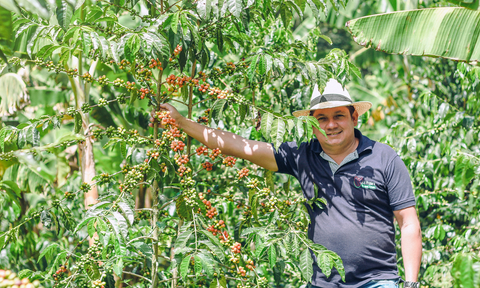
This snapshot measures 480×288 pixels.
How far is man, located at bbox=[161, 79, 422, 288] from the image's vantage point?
2.21 meters

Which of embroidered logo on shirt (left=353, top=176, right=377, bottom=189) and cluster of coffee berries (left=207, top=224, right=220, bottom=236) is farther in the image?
embroidered logo on shirt (left=353, top=176, right=377, bottom=189)

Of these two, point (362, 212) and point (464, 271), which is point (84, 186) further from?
point (464, 271)

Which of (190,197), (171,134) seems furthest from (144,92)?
(190,197)

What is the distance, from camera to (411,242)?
7.24 ft

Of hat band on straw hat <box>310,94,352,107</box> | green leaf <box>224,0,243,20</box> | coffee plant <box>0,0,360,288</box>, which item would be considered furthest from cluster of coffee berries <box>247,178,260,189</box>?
green leaf <box>224,0,243,20</box>

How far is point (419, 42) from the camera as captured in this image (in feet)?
6.82

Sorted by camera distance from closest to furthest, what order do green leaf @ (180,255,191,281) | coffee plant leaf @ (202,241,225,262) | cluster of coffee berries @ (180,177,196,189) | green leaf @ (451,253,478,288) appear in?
green leaf @ (451,253,478,288) < green leaf @ (180,255,191,281) < coffee plant leaf @ (202,241,225,262) < cluster of coffee berries @ (180,177,196,189)

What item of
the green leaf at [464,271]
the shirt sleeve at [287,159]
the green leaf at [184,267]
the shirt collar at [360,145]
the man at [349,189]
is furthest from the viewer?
the shirt sleeve at [287,159]

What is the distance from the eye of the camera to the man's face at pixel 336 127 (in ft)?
7.83

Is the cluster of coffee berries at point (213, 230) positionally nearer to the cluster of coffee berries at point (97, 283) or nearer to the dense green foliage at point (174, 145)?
the dense green foliage at point (174, 145)

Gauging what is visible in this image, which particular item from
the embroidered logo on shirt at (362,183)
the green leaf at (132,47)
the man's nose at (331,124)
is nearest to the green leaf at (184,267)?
the green leaf at (132,47)

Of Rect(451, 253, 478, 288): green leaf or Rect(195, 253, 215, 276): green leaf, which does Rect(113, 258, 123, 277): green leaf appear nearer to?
Rect(195, 253, 215, 276): green leaf

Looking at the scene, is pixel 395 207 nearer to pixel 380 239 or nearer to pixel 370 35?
pixel 380 239

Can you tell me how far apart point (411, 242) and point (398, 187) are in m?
0.30
